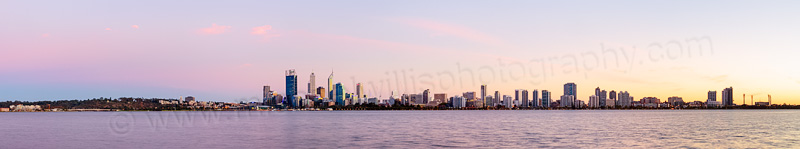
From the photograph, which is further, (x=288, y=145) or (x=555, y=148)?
(x=288, y=145)

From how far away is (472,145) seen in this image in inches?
2370

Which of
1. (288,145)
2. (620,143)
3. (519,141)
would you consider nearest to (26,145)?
(288,145)

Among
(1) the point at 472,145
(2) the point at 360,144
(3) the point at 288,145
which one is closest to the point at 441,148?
(1) the point at 472,145

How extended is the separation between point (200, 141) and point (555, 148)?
111 feet

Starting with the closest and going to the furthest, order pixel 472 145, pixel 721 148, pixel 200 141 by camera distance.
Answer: pixel 721 148 → pixel 472 145 → pixel 200 141

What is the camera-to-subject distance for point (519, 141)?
6631cm

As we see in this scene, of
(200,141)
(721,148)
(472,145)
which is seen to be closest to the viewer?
(721,148)

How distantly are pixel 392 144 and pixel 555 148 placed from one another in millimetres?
14968

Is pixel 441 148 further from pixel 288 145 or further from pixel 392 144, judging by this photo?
pixel 288 145

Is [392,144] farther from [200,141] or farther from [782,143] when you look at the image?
[782,143]

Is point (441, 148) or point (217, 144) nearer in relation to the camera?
point (441, 148)

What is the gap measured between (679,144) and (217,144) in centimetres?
4281

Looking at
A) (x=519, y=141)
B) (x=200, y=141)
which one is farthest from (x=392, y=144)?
(x=200, y=141)

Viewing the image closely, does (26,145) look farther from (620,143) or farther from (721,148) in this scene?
(721,148)
